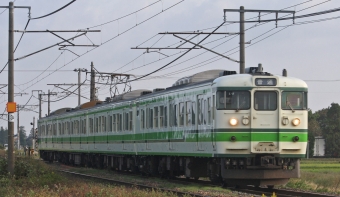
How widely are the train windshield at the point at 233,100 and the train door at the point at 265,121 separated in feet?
0.74

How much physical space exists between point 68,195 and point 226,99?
5.09m

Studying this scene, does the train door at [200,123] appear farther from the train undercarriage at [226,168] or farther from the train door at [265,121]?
the train door at [265,121]

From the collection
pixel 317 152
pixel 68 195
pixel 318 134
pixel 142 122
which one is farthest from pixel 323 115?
pixel 68 195

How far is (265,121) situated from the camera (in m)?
20.1

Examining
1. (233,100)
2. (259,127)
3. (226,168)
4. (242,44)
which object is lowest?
(226,168)

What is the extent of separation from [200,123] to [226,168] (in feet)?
6.72

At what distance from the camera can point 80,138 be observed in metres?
39.9

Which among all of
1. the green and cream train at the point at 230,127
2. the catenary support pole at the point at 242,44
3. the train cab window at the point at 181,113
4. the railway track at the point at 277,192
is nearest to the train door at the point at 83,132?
the green and cream train at the point at 230,127

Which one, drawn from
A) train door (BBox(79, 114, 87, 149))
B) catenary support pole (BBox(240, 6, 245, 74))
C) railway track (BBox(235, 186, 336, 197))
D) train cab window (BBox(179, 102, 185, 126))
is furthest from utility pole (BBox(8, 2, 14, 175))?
train door (BBox(79, 114, 87, 149))

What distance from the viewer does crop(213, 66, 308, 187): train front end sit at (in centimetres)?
1991

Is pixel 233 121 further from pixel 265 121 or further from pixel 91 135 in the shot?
pixel 91 135

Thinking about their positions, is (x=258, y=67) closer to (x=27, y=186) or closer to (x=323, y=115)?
(x=27, y=186)

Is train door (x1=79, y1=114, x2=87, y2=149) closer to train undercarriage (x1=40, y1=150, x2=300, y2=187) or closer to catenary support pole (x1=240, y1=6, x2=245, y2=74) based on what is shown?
train undercarriage (x1=40, y1=150, x2=300, y2=187)

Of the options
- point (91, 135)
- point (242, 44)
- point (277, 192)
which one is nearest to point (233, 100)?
point (277, 192)
